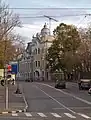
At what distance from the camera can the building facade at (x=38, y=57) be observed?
142375 mm

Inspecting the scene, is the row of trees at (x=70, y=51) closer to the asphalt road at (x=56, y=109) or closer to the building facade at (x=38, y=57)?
the building facade at (x=38, y=57)

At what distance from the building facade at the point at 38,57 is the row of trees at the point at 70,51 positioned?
17.4 meters

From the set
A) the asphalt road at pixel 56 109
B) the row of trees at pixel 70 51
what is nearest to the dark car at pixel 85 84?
the row of trees at pixel 70 51

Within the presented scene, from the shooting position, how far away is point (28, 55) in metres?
171

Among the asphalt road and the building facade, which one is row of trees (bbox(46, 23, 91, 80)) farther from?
the asphalt road

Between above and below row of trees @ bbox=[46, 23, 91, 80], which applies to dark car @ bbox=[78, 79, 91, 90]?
below

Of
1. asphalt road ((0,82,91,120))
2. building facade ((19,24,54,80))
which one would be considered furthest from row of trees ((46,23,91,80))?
asphalt road ((0,82,91,120))

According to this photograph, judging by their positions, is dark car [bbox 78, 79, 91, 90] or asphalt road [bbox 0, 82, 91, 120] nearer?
asphalt road [bbox 0, 82, 91, 120]

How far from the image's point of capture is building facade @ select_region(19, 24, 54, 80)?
5605 inches

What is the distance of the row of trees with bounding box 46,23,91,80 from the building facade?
17.4 m

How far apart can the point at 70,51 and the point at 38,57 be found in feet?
150

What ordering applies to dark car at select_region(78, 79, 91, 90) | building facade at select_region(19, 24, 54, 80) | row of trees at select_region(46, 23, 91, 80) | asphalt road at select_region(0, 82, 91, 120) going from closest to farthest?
1. asphalt road at select_region(0, 82, 91, 120)
2. dark car at select_region(78, 79, 91, 90)
3. row of trees at select_region(46, 23, 91, 80)
4. building facade at select_region(19, 24, 54, 80)

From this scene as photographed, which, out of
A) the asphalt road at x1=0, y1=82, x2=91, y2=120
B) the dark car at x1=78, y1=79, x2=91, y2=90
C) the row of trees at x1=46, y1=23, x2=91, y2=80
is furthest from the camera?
the row of trees at x1=46, y1=23, x2=91, y2=80

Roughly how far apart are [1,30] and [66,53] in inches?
2069
